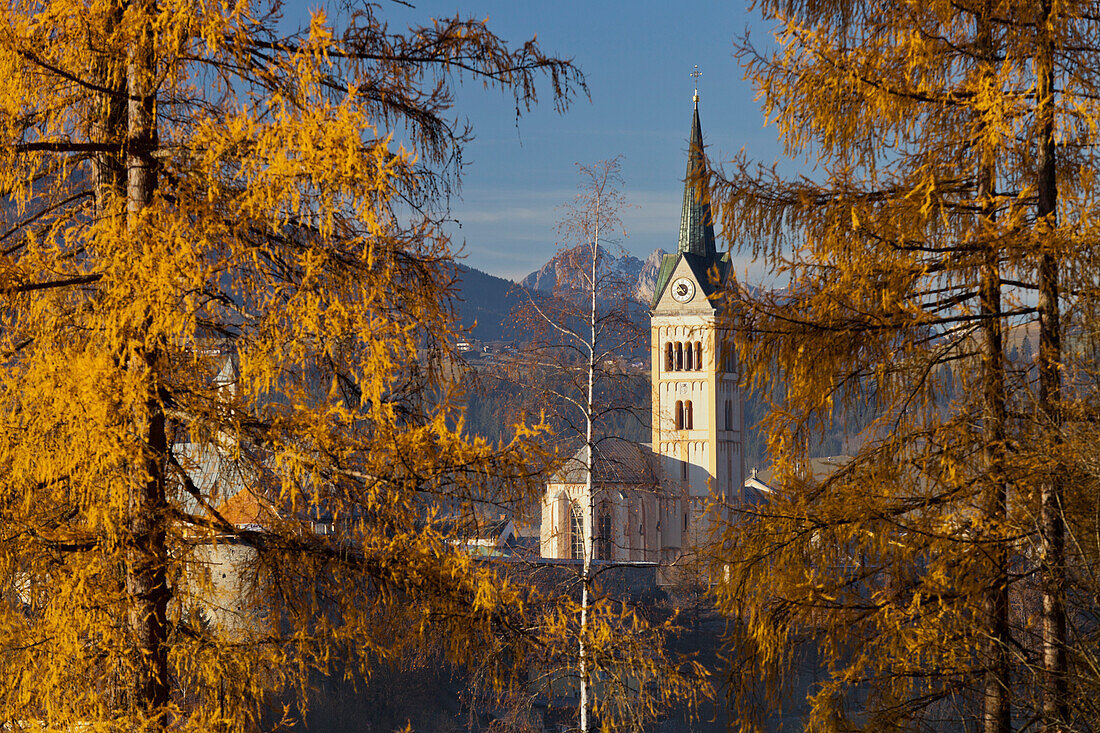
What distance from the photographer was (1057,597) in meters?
5.91

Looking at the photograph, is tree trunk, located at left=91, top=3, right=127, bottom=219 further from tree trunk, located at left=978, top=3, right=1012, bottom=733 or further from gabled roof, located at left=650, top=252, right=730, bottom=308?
gabled roof, located at left=650, top=252, right=730, bottom=308

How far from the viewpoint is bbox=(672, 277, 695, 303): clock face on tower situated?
228 ft

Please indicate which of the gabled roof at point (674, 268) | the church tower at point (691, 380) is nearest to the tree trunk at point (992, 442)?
the church tower at point (691, 380)

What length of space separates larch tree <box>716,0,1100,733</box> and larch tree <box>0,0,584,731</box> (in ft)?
6.89

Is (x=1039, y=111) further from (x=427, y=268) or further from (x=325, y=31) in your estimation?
(x=325, y=31)

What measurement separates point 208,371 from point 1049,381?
14.1ft

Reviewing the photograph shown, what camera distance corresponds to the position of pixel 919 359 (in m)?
6.68

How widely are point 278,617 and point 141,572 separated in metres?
0.79

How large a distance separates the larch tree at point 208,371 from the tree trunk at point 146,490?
0.01 meters

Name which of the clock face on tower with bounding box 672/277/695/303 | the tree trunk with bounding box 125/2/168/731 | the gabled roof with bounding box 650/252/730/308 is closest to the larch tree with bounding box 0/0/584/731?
the tree trunk with bounding box 125/2/168/731

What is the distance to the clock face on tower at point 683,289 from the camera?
228 feet

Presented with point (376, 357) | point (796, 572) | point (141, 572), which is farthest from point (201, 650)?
point (796, 572)

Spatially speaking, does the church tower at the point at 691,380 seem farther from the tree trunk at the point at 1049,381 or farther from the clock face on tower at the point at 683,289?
the tree trunk at the point at 1049,381

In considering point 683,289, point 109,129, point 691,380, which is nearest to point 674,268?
point 683,289
